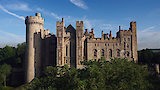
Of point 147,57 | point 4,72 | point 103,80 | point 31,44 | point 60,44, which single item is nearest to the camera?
point 103,80

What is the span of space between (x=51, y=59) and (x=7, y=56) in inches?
1440

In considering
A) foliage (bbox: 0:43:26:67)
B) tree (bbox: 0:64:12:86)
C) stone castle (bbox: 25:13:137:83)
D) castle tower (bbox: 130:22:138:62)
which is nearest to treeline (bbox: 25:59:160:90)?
stone castle (bbox: 25:13:137:83)

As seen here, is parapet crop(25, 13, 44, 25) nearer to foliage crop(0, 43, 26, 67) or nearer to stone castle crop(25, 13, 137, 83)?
stone castle crop(25, 13, 137, 83)

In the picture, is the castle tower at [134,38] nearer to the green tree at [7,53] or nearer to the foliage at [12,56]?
the foliage at [12,56]

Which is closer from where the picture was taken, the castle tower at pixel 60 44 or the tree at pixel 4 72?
the castle tower at pixel 60 44

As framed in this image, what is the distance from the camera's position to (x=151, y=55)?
71.1m

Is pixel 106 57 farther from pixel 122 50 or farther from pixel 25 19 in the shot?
pixel 25 19

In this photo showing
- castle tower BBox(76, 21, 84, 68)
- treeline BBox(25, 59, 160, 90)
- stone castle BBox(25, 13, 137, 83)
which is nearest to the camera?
treeline BBox(25, 59, 160, 90)

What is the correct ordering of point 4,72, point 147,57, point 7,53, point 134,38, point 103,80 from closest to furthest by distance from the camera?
point 103,80 → point 134,38 → point 4,72 → point 147,57 → point 7,53

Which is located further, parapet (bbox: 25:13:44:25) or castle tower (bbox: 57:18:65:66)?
parapet (bbox: 25:13:44:25)

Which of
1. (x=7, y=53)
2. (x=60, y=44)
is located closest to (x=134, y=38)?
(x=60, y=44)

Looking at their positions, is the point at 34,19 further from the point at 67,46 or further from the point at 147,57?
the point at 147,57

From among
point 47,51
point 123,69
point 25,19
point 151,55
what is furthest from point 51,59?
point 151,55

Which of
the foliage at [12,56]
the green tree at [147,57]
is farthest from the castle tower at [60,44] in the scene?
the green tree at [147,57]
